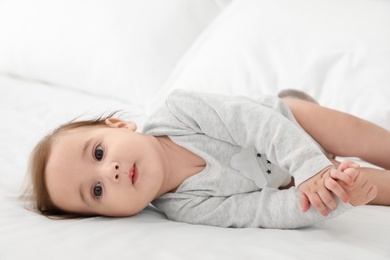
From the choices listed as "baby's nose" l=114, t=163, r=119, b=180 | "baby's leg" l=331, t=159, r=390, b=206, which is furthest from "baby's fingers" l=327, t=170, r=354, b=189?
"baby's nose" l=114, t=163, r=119, b=180

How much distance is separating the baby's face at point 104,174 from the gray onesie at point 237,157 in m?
0.09

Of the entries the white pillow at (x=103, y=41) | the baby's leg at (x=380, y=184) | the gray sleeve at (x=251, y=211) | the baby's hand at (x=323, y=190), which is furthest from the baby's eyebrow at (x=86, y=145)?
the white pillow at (x=103, y=41)

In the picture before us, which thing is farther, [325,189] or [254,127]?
[254,127]

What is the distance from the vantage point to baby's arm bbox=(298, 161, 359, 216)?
3.22 feet

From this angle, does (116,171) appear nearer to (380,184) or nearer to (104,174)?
(104,174)

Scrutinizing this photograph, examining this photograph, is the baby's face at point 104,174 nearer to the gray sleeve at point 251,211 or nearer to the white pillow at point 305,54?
the gray sleeve at point 251,211

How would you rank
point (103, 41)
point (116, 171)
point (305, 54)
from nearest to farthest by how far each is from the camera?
point (116, 171) < point (305, 54) < point (103, 41)

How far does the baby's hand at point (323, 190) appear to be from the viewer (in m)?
0.98

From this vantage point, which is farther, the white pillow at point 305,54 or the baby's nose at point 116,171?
the white pillow at point 305,54

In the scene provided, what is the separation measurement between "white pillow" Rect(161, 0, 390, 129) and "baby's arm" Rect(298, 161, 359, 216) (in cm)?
54

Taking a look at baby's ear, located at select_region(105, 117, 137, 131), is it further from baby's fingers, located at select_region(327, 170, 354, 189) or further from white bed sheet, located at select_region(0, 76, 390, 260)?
baby's fingers, located at select_region(327, 170, 354, 189)

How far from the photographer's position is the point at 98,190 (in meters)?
1.19

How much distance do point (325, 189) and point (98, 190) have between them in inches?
17.9

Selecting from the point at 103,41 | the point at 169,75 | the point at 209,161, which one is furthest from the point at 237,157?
the point at 103,41
